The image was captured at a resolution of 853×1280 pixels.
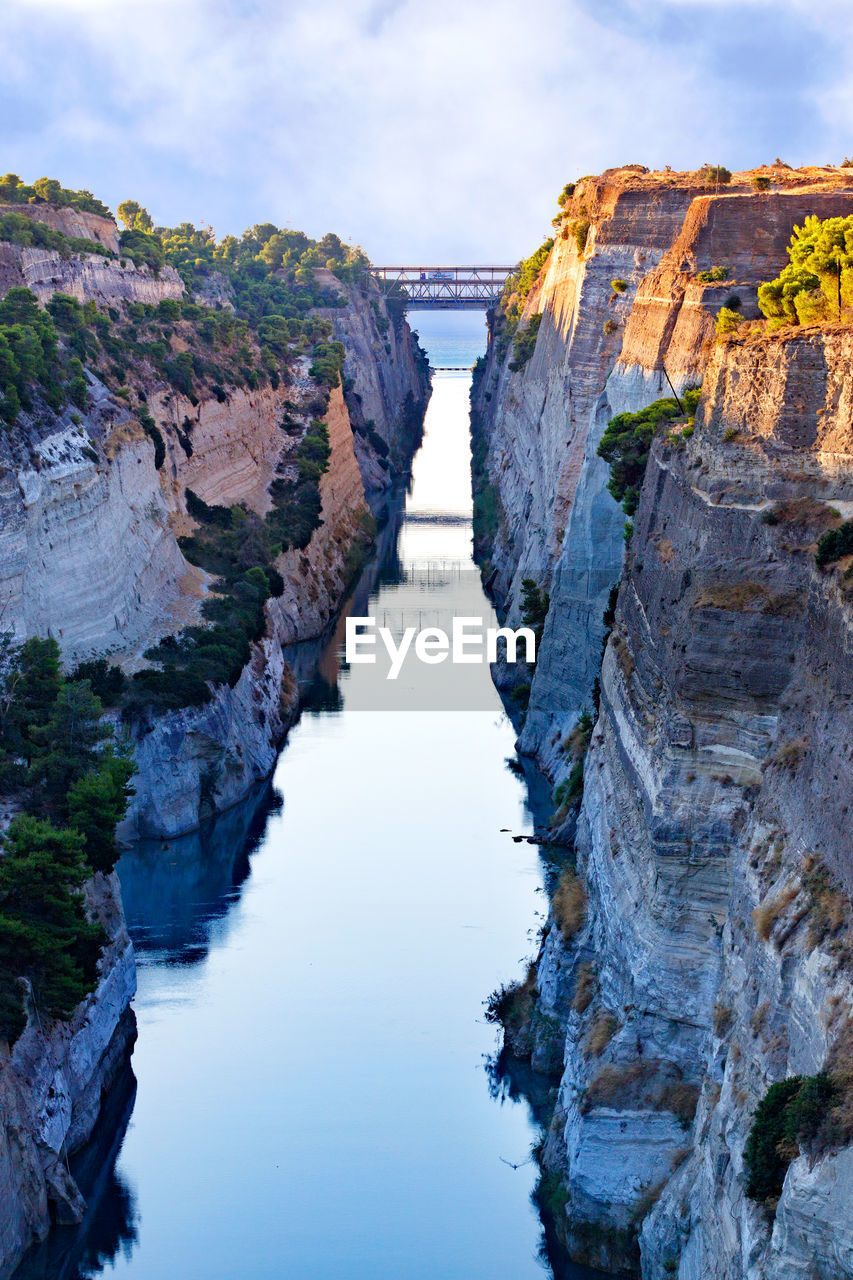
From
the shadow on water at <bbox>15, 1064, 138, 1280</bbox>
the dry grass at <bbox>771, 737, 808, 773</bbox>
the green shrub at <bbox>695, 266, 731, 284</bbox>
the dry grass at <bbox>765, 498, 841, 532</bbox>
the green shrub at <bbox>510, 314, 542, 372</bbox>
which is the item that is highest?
the green shrub at <bbox>695, 266, 731, 284</bbox>

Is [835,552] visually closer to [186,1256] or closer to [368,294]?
[186,1256]

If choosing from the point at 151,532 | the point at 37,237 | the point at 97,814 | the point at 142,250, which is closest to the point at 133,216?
the point at 142,250

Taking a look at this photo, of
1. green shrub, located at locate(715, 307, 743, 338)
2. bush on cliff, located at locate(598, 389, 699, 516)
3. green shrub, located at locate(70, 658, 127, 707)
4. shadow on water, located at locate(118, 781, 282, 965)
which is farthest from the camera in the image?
green shrub, located at locate(70, 658, 127, 707)

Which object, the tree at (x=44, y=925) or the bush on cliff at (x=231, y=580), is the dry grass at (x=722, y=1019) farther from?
the bush on cliff at (x=231, y=580)

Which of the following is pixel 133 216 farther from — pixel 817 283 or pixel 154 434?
pixel 817 283

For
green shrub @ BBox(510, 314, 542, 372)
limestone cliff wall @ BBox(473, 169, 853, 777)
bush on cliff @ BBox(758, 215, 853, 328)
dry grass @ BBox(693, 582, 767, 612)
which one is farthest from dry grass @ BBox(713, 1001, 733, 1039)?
green shrub @ BBox(510, 314, 542, 372)

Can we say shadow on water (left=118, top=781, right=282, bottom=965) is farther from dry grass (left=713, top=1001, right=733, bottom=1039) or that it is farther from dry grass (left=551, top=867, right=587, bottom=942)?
dry grass (left=713, top=1001, right=733, bottom=1039)
